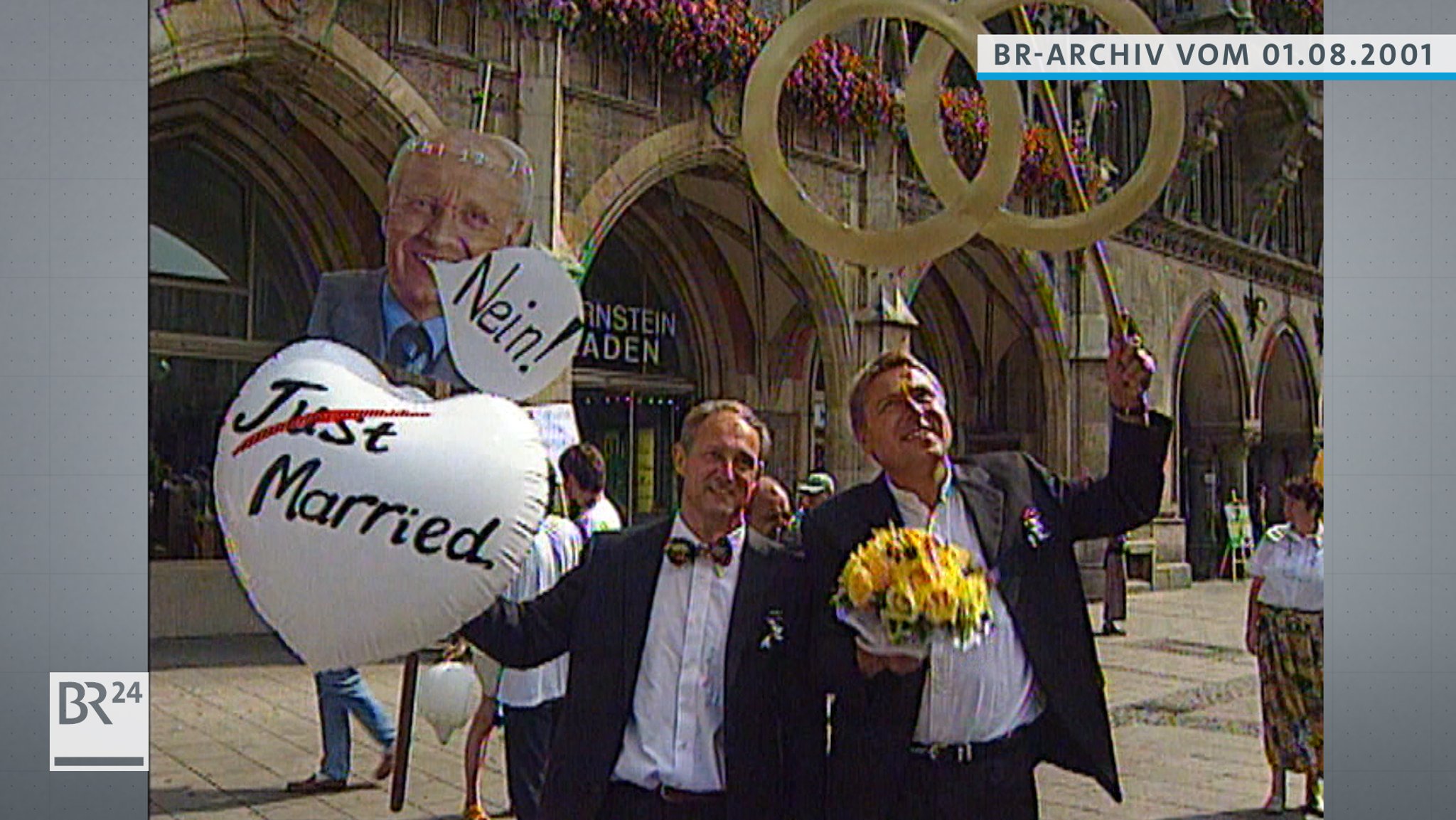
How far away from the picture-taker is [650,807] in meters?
2.32

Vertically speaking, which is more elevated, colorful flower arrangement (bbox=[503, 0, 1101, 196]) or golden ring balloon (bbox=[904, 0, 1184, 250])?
colorful flower arrangement (bbox=[503, 0, 1101, 196])

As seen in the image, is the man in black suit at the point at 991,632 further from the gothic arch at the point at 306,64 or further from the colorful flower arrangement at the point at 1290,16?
the gothic arch at the point at 306,64

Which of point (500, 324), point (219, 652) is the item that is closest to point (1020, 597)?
point (500, 324)

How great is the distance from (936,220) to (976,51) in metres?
0.40

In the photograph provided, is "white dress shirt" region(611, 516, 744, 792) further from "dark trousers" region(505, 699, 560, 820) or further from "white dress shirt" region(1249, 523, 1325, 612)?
"white dress shirt" region(1249, 523, 1325, 612)

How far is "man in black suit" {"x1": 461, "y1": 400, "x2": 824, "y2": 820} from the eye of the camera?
2309mm

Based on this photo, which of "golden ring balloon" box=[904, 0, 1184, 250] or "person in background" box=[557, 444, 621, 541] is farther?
"person in background" box=[557, 444, 621, 541]

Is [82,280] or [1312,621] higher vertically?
[82,280]

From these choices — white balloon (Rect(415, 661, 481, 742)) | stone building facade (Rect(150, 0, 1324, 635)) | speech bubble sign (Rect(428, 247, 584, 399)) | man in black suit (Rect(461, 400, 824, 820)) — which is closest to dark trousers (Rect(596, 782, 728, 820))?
man in black suit (Rect(461, 400, 824, 820))

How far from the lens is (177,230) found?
8258 millimetres

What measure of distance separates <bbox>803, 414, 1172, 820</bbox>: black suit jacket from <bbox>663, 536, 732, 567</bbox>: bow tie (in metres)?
0.17

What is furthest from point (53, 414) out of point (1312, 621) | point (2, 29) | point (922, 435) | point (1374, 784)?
point (1312, 621)

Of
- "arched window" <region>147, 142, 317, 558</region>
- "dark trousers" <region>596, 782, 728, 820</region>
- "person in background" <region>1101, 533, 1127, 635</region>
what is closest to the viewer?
"dark trousers" <region>596, 782, 728, 820</region>

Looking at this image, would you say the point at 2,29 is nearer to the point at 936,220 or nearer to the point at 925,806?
the point at 936,220
